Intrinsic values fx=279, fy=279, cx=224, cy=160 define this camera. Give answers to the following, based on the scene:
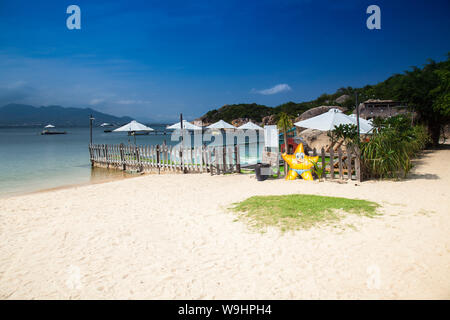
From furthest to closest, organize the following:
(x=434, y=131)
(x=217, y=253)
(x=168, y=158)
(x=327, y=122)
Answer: (x=434, y=131)
(x=168, y=158)
(x=327, y=122)
(x=217, y=253)

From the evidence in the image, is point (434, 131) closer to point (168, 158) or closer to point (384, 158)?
point (384, 158)

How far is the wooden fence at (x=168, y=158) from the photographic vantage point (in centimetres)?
1404

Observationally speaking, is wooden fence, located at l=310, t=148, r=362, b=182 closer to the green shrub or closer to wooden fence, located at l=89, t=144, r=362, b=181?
wooden fence, located at l=89, t=144, r=362, b=181

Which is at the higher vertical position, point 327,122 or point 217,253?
point 327,122

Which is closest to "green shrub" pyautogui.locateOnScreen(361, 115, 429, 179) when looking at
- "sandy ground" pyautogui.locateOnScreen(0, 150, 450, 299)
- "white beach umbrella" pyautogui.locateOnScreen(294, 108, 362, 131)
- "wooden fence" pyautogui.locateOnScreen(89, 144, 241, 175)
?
"sandy ground" pyautogui.locateOnScreen(0, 150, 450, 299)

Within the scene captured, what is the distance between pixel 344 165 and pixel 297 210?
5.34 m

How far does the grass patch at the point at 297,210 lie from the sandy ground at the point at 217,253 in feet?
1.15

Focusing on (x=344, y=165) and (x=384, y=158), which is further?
(x=344, y=165)

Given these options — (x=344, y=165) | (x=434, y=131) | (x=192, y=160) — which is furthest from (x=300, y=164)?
(x=434, y=131)

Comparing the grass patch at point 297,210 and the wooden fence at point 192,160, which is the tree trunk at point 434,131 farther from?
the grass patch at point 297,210

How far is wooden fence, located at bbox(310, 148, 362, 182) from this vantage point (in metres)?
10.3

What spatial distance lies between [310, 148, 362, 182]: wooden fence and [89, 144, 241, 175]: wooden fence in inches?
173

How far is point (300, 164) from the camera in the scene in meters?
11.3
